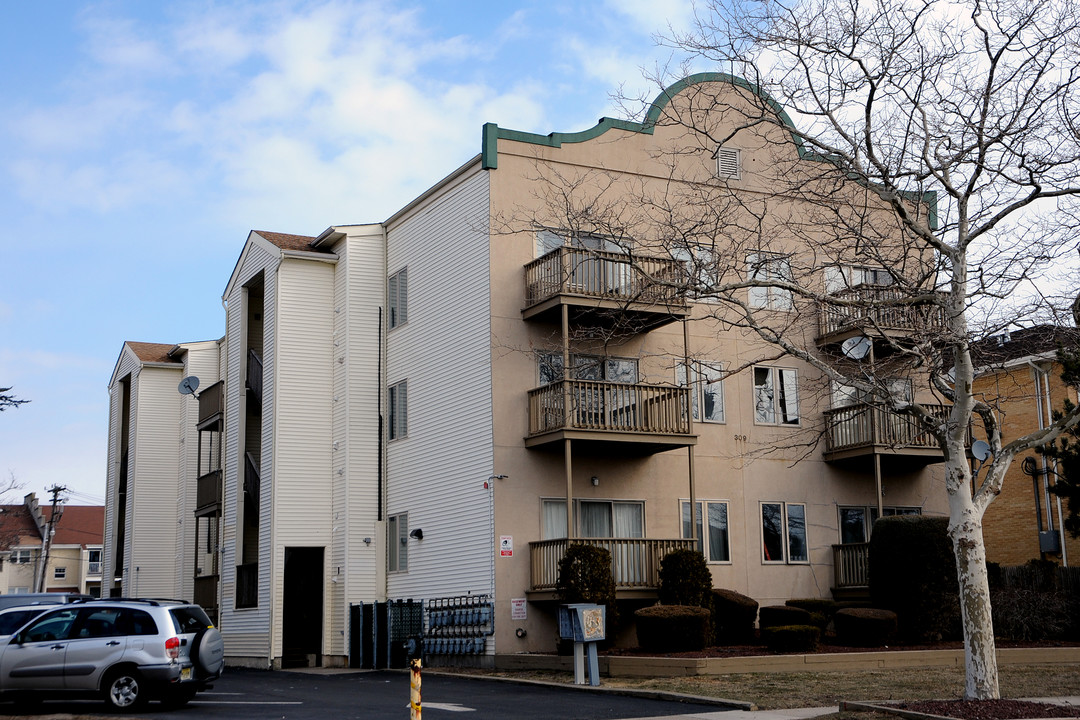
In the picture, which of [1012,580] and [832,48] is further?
[1012,580]

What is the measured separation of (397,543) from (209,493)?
9.53 metres

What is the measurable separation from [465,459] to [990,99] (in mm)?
13953

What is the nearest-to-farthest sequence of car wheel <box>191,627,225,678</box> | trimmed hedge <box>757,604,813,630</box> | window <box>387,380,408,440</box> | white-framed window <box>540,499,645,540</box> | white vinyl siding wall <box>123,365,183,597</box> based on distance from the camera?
car wheel <box>191,627,225,678</box>, trimmed hedge <box>757,604,813,630</box>, white-framed window <box>540,499,645,540</box>, window <box>387,380,408,440</box>, white vinyl siding wall <box>123,365,183,597</box>

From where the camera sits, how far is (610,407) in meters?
24.9

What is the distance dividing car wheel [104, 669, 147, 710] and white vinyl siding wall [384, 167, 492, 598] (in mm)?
9486

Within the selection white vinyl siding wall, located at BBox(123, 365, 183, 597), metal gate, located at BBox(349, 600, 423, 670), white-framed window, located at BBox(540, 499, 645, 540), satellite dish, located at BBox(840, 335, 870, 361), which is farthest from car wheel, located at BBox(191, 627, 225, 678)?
white vinyl siding wall, located at BBox(123, 365, 183, 597)

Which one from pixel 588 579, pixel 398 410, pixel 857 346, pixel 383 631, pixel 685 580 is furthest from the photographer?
pixel 398 410

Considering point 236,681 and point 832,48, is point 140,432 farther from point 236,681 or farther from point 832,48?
point 832,48

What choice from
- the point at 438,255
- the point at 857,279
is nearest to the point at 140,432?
the point at 438,255

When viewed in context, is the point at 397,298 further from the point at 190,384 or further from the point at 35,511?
the point at 35,511

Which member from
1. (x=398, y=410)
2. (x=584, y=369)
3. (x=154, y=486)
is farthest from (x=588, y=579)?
(x=154, y=486)

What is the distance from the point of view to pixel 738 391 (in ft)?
93.2

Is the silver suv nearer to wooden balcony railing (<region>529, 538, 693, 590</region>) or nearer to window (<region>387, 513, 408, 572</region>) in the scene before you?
wooden balcony railing (<region>529, 538, 693, 590</region>)

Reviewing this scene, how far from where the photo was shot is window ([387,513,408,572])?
28.6m
